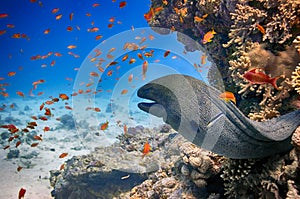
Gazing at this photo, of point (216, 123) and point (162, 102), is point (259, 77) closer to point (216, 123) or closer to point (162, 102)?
point (216, 123)

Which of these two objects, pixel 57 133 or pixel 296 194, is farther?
pixel 57 133

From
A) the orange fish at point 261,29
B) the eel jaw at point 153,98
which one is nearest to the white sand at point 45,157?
the eel jaw at point 153,98

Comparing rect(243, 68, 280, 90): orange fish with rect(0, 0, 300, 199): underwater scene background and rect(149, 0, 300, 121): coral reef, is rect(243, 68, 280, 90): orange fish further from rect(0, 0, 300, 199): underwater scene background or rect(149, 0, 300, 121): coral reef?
rect(149, 0, 300, 121): coral reef

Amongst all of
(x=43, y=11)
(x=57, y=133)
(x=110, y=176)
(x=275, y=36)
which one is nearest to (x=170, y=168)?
(x=110, y=176)

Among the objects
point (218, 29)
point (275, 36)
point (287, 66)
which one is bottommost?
point (287, 66)

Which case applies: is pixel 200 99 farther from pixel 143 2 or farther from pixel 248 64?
pixel 143 2

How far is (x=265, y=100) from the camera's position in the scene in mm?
3531

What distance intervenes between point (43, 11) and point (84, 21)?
17.7m

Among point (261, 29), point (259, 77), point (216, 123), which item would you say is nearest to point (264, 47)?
point (261, 29)

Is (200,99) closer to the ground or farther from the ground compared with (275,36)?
closer to the ground

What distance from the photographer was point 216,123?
2406mm

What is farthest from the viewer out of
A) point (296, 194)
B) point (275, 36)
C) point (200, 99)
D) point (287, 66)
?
point (275, 36)

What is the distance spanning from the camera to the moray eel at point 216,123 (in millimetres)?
2293

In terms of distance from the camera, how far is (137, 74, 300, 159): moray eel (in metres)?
2.29
